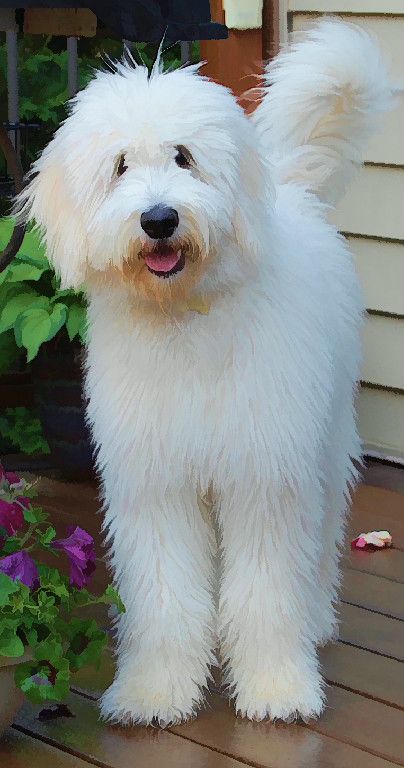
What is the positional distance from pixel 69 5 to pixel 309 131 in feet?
2.06

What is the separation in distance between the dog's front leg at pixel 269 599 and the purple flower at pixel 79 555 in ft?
0.78

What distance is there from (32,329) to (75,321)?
0.37ft

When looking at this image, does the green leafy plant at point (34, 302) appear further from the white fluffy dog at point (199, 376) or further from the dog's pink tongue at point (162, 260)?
the dog's pink tongue at point (162, 260)

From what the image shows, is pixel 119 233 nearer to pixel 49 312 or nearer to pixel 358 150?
pixel 358 150

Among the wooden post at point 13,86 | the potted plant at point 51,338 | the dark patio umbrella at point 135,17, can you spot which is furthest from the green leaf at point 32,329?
the dark patio umbrella at point 135,17

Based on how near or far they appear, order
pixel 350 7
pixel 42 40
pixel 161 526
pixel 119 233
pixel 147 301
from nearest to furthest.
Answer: pixel 119 233 < pixel 147 301 < pixel 161 526 < pixel 350 7 < pixel 42 40

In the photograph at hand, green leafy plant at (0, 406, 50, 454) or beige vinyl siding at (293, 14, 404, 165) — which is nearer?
beige vinyl siding at (293, 14, 404, 165)

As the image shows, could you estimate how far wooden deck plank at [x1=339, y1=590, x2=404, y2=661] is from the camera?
2662 mm

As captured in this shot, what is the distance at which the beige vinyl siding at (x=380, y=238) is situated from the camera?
3678 millimetres

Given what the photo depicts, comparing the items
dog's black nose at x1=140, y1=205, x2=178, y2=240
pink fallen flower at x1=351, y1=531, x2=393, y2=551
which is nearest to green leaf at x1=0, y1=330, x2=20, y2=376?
pink fallen flower at x1=351, y1=531, x2=393, y2=551

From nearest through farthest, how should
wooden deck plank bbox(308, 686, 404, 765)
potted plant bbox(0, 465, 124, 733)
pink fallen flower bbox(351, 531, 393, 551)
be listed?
1. potted plant bbox(0, 465, 124, 733)
2. wooden deck plank bbox(308, 686, 404, 765)
3. pink fallen flower bbox(351, 531, 393, 551)

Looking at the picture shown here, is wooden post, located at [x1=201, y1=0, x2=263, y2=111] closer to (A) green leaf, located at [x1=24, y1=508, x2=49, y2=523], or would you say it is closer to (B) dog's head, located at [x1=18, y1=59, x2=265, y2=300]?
(B) dog's head, located at [x1=18, y1=59, x2=265, y2=300]

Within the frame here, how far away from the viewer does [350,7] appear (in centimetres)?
372

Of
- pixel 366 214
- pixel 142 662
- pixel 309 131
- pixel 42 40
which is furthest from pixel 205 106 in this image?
pixel 42 40
